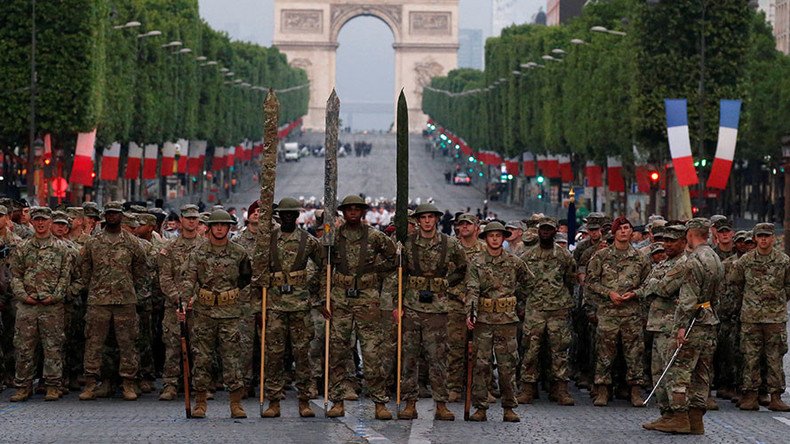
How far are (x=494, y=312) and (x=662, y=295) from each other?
149 cm

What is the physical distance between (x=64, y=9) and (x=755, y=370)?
125 feet

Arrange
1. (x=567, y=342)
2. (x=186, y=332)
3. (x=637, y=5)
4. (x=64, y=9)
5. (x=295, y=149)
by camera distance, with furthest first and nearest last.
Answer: (x=295, y=149), (x=637, y=5), (x=64, y=9), (x=567, y=342), (x=186, y=332)

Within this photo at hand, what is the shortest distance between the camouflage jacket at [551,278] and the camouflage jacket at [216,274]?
313 centimetres

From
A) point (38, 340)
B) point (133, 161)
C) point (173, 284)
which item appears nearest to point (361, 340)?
point (173, 284)

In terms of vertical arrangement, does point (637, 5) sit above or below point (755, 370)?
above

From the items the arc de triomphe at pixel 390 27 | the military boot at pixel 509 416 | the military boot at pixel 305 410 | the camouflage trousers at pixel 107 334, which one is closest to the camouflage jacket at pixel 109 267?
the camouflage trousers at pixel 107 334

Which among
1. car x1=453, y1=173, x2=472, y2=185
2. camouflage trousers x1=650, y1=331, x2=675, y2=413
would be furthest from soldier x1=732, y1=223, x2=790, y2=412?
car x1=453, y1=173, x2=472, y2=185

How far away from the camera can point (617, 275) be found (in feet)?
65.7

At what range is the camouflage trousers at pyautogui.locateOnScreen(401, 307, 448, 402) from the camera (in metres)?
17.9

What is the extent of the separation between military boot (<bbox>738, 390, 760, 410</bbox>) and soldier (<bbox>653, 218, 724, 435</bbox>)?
2554mm

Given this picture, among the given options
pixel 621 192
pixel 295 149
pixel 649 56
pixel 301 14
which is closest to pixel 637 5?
pixel 649 56

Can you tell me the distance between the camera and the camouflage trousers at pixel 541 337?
2003 centimetres

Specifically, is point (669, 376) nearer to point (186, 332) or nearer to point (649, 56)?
point (186, 332)

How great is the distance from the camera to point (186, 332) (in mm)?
18781
